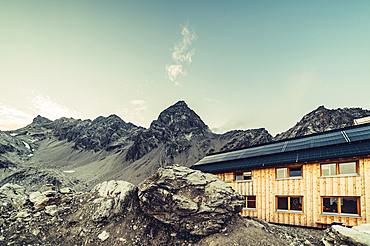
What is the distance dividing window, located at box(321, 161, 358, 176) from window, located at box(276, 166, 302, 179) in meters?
2.16

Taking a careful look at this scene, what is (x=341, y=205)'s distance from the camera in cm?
1647

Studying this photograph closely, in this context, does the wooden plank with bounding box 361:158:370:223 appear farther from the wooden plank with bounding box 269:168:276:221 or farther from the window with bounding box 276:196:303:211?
the wooden plank with bounding box 269:168:276:221

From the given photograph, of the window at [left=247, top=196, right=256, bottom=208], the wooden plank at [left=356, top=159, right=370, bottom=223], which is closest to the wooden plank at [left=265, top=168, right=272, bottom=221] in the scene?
the window at [left=247, top=196, right=256, bottom=208]

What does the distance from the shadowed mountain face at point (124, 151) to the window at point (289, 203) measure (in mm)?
69831

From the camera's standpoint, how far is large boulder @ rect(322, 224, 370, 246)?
376 inches

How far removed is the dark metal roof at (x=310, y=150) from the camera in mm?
17250

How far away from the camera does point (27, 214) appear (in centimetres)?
1219

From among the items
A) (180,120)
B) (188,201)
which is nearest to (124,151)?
(180,120)

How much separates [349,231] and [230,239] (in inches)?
280

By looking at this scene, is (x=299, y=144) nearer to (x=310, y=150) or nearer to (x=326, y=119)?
(x=310, y=150)

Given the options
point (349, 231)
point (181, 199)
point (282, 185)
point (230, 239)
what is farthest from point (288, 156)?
point (181, 199)

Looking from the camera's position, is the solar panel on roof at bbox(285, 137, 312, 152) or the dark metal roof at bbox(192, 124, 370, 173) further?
the solar panel on roof at bbox(285, 137, 312, 152)

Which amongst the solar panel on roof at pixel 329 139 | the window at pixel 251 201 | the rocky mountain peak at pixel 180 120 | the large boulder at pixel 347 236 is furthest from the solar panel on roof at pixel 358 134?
the rocky mountain peak at pixel 180 120

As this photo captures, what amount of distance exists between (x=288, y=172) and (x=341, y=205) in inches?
200
